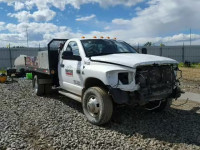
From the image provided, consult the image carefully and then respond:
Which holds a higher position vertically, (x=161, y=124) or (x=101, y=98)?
(x=101, y=98)

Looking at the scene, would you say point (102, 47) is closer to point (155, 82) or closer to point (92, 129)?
point (155, 82)

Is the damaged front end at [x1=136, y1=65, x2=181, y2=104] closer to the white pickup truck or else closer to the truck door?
the white pickup truck

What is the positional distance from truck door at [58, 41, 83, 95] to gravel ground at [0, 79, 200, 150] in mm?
685

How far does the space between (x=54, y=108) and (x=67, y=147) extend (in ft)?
9.14

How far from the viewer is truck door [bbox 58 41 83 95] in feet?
20.1

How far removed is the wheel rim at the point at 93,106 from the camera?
17.6 feet

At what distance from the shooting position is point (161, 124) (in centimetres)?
547

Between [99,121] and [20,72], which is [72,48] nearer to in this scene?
[99,121]

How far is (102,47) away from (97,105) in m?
1.75

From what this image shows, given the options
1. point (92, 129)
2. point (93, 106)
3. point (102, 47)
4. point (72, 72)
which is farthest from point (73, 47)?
point (92, 129)

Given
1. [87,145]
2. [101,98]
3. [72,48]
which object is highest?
[72,48]

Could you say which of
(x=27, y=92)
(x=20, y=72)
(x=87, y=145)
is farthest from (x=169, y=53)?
(x=87, y=145)

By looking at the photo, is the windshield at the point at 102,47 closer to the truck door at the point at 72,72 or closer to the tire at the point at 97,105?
the truck door at the point at 72,72

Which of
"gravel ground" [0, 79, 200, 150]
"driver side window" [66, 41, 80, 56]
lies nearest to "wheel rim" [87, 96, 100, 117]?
"gravel ground" [0, 79, 200, 150]
